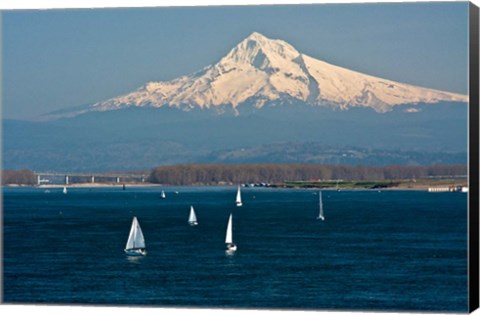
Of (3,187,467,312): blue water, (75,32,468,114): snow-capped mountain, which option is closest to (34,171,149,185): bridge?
(3,187,467,312): blue water

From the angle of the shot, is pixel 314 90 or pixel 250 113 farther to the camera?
pixel 250 113

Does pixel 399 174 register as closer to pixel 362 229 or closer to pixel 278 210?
pixel 278 210

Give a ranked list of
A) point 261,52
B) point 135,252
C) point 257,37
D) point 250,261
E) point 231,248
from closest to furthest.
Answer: point 257,37
point 250,261
point 261,52
point 135,252
point 231,248

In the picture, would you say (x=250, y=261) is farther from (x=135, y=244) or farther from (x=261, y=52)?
(x=261, y=52)

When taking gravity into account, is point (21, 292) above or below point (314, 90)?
below

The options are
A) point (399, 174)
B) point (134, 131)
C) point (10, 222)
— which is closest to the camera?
point (10, 222)

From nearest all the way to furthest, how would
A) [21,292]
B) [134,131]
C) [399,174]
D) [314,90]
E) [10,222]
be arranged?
[21,292]
[314,90]
[10,222]
[134,131]
[399,174]

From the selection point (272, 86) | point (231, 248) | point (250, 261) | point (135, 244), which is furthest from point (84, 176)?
point (250, 261)

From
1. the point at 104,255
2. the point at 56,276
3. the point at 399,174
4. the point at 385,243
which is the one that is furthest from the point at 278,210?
the point at 56,276
